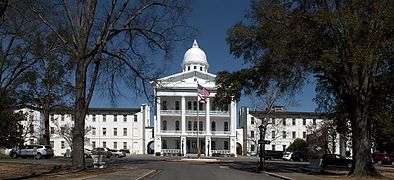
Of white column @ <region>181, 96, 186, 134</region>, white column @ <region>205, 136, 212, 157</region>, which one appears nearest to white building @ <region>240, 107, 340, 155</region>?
white column @ <region>205, 136, 212, 157</region>

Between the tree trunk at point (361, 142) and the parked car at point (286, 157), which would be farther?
the parked car at point (286, 157)

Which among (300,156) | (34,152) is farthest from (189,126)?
(34,152)

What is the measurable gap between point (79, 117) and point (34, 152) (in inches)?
1282

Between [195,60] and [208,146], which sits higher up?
[195,60]

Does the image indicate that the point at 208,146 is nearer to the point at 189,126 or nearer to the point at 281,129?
Result: the point at 189,126

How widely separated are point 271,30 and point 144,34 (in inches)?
345

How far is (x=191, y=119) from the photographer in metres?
92.4

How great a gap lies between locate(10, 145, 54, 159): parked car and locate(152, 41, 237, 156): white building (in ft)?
90.0

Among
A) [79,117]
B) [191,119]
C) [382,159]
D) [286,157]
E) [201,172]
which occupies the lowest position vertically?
[286,157]

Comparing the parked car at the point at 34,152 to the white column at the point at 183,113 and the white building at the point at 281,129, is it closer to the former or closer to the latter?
the white column at the point at 183,113

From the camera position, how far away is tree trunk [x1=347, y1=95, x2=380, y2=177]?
98.9 feet

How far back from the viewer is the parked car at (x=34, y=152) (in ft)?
202

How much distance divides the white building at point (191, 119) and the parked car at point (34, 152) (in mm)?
27426

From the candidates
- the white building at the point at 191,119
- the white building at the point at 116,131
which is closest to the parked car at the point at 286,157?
the white building at the point at 191,119
